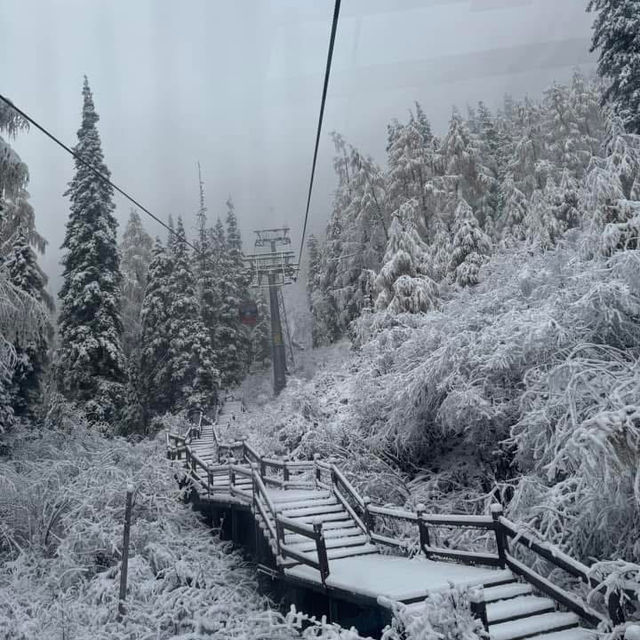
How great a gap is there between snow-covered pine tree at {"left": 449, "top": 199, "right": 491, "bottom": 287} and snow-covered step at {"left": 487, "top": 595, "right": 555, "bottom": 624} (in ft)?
52.6

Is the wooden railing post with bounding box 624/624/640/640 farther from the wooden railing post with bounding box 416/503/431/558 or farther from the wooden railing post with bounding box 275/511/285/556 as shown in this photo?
the wooden railing post with bounding box 275/511/285/556

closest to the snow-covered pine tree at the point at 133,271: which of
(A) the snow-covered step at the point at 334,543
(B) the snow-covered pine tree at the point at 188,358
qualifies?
(B) the snow-covered pine tree at the point at 188,358

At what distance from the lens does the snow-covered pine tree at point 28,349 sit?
22.0 metres

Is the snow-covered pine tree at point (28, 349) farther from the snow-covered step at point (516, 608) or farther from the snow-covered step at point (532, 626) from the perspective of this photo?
the snow-covered step at point (532, 626)

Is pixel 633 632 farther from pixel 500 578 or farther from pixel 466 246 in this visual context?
pixel 466 246

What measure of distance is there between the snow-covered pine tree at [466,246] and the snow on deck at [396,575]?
14890 mm

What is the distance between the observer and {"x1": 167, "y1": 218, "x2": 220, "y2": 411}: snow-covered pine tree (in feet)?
110

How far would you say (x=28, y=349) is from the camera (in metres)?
21.6

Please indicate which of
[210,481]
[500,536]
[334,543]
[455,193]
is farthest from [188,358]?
[500,536]

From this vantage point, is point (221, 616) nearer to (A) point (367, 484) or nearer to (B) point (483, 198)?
(A) point (367, 484)

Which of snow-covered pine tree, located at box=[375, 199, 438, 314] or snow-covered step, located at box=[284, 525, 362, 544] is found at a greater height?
snow-covered pine tree, located at box=[375, 199, 438, 314]

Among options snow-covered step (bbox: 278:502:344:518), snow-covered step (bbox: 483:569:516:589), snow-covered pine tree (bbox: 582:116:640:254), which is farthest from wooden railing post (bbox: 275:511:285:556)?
snow-covered pine tree (bbox: 582:116:640:254)

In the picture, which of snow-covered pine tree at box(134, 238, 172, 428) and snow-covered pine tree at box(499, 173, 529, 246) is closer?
snow-covered pine tree at box(499, 173, 529, 246)

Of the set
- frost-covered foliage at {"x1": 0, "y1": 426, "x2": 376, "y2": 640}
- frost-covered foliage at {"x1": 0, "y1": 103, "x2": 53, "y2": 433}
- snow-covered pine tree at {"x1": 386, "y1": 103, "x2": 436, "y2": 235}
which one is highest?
snow-covered pine tree at {"x1": 386, "y1": 103, "x2": 436, "y2": 235}
